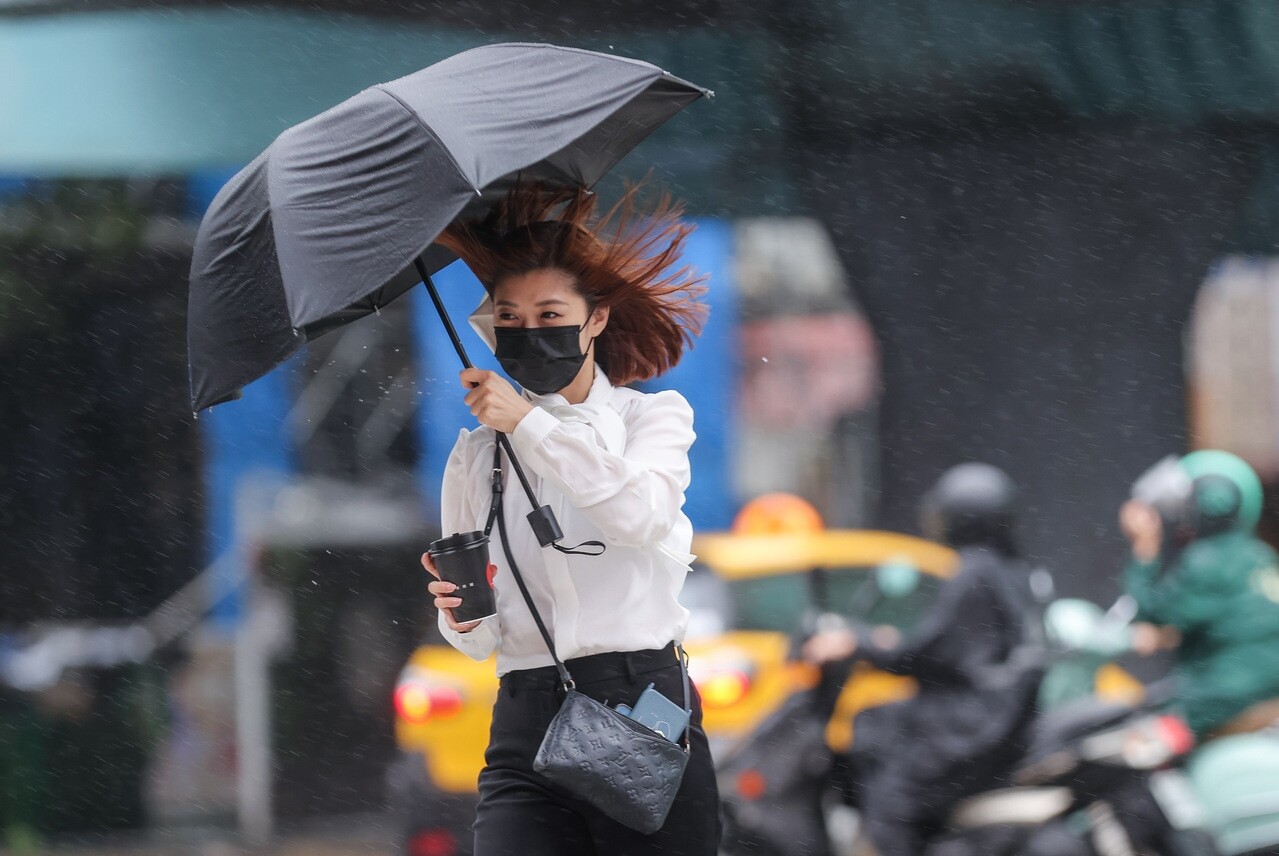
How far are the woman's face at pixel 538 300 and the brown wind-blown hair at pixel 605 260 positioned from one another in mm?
14

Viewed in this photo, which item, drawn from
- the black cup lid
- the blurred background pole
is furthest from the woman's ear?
the blurred background pole

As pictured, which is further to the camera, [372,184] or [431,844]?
[431,844]

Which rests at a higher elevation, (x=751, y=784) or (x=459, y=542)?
(x=459, y=542)

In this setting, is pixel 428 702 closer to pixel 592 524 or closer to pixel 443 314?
pixel 592 524

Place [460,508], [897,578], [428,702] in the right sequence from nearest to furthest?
[460,508]
[428,702]
[897,578]

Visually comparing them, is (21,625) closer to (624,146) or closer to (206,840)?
(206,840)

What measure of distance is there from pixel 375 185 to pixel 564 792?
1.05m

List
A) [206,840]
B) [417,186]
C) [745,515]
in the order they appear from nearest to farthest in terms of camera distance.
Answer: [417,186] → [745,515] → [206,840]

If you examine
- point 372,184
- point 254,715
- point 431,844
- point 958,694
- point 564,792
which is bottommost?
point 254,715

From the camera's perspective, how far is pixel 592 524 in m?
2.54

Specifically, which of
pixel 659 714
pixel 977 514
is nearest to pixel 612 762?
pixel 659 714

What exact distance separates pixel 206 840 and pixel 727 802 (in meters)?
2.28

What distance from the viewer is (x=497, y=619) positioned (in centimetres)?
259

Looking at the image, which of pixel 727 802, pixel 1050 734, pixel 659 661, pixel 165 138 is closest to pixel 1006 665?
pixel 1050 734
